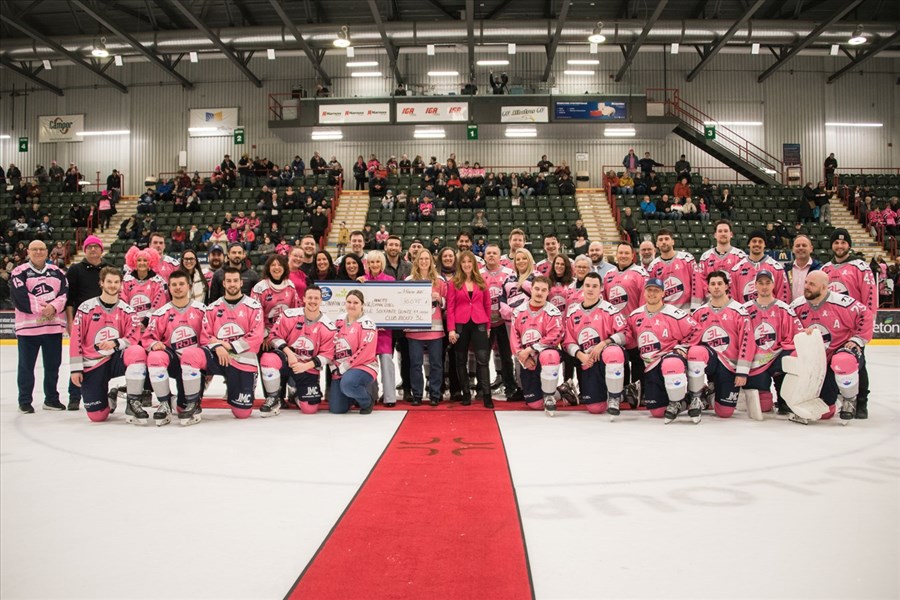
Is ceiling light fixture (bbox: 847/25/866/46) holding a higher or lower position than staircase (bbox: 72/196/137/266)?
higher

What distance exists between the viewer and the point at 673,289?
652cm

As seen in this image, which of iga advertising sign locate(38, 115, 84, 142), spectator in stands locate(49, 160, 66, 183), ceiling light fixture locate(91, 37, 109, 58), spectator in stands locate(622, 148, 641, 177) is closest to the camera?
ceiling light fixture locate(91, 37, 109, 58)

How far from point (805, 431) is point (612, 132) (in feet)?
61.5

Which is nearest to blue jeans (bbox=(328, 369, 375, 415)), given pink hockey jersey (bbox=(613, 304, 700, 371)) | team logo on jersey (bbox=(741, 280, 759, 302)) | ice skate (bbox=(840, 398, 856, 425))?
pink hockey jersey (bbox=(613, 304, 700, 371))

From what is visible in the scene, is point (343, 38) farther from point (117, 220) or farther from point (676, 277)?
point (676, 277)

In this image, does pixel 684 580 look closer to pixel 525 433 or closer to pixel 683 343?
pixel 525 433

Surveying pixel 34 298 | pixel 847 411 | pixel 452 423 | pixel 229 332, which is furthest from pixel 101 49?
pixel 847 411

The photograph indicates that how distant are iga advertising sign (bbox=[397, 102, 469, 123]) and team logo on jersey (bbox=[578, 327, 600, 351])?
16.5m

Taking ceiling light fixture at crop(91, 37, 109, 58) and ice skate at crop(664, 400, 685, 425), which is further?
ceiling light fixture at crop(91, 37, 109, 58)

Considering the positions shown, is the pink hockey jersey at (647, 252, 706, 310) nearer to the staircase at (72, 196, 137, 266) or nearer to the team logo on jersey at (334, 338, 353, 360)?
the team logo on jersey at (334, 338, 353, 360)

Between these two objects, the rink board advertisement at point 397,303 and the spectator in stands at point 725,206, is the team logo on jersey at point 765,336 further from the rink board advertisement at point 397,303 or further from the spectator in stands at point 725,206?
the spectator in stands at point 725,206

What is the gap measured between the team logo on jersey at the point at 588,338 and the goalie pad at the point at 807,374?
61.9 inches

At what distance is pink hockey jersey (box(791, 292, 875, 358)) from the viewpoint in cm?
562

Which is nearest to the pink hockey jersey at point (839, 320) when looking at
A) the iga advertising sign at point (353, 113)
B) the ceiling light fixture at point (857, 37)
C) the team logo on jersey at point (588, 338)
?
the team logo on jersey at point (588, 338)
